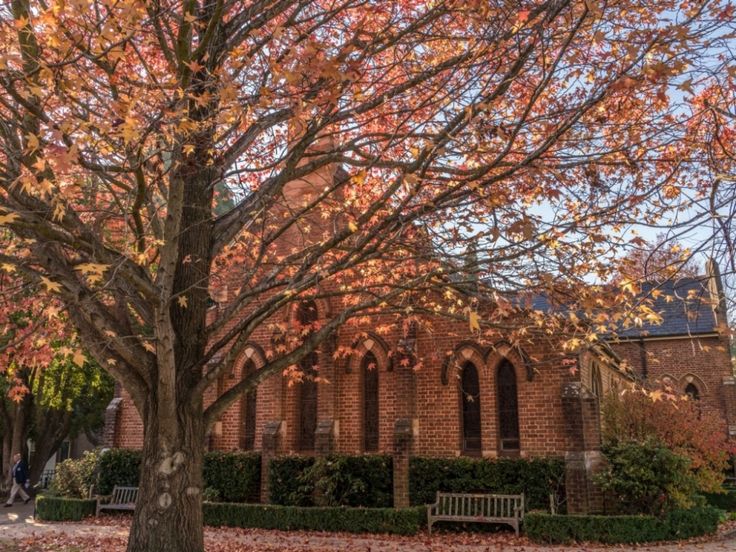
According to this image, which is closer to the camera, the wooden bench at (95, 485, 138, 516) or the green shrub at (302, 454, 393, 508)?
the green shrub at (302, 454, 393, 508)

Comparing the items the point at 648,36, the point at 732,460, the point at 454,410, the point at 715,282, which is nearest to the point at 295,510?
the point at 454,410

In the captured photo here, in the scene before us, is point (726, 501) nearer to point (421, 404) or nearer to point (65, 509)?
point (421, 404)

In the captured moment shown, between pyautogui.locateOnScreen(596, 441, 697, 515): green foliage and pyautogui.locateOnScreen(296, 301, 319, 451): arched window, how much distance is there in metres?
7.59

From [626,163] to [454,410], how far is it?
9394 mm

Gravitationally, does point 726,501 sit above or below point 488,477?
below

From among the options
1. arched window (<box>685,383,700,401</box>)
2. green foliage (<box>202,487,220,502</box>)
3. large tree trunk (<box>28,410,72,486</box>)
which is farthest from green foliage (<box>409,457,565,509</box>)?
arched window (<box>685,383,700,401</box>)

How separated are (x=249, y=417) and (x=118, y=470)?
3948mm

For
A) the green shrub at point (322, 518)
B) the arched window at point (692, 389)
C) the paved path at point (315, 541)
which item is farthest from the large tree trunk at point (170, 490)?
the arched window at point (692, 389)

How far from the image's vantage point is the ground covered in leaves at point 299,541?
1159 centimetres

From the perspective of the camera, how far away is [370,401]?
16938 millimetres

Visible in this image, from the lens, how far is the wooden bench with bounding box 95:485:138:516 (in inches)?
634

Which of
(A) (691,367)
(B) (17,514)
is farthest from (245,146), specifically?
(A) (691,367)

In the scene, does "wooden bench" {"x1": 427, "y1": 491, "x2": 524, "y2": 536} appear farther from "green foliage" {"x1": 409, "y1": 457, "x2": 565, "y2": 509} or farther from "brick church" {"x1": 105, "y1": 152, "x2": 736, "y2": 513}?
"brick church" {"x1": 105, "y1": 152, "x2": 736, "y2": 513}

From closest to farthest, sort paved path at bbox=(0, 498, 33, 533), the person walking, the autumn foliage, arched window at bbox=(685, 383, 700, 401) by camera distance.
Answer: the autumn foliage < paved path at bbox=(0, 498, 33, 533) < the person walking < arched window at bbox=(685, 383, 700, 401)
